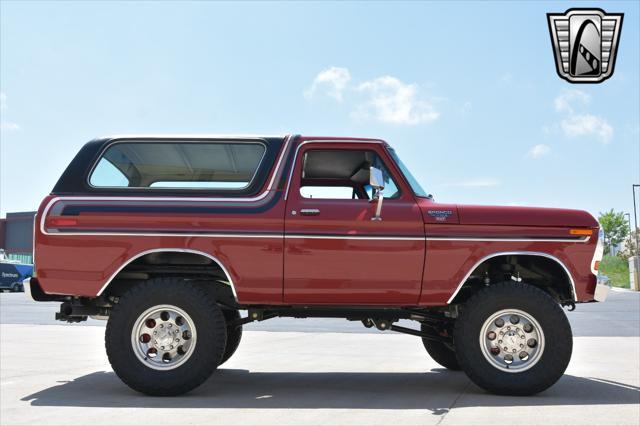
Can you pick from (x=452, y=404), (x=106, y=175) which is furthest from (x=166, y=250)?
(x=452, y=404)

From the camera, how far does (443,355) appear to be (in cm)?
814

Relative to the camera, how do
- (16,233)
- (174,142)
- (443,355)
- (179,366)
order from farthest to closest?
(16,233)
(443,355)
(174,142)
(179,366)

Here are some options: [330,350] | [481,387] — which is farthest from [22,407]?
[330,350]

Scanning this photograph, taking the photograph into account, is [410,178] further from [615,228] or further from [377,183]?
[615,228]

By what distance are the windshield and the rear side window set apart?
1.24 m

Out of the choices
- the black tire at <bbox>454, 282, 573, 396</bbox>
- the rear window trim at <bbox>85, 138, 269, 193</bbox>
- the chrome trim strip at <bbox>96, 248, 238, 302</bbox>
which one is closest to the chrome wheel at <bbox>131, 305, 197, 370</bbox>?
the chrome trim strip at <bbox>96, 248, 238, 302</bbox>

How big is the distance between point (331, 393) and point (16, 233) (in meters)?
89.5

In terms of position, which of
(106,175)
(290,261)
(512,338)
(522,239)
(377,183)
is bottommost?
(512,338)

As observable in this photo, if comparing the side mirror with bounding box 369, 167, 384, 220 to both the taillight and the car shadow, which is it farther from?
the taillight

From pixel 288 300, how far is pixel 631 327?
10714 millimetres

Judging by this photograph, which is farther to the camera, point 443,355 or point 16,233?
point 16,233

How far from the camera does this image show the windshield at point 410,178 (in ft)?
22.2

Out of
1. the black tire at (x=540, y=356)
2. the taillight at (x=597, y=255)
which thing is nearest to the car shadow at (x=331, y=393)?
the black tire at (x=540, y=356)

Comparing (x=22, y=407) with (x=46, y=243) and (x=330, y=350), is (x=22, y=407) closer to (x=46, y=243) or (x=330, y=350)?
(x=46, y=243)
